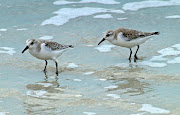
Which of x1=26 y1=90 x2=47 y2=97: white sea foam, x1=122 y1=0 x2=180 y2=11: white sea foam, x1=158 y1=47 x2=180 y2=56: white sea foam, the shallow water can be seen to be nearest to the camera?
the shallow water

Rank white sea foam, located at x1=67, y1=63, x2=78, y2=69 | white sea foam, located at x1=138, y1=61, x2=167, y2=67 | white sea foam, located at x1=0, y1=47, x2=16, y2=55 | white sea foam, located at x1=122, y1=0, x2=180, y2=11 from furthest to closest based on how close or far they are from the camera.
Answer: white sea foam, located at x1=122, y1=0, x2=180, y2=11 < white sea foam, located at x1=0, y1=47, x2=16, y2=55 < white sea foam, located at x1=67, y1=63, x2=78, y2=69 < white sea foam, located at x1=138, y1=61, x2=167, y2=67

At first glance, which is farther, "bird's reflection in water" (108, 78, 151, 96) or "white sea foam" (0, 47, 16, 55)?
"white sea foam" (0, 47, 16, 55)

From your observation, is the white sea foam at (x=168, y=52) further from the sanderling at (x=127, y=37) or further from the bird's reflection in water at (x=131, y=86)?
the bird's reflection in water at (x=131, y=86)

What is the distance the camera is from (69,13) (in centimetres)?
1418

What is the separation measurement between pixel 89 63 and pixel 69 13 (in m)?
4.06

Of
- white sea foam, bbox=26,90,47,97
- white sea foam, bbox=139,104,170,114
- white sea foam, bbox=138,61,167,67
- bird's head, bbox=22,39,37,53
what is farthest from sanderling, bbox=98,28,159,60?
white sea foam, bbox=139,104,170,114

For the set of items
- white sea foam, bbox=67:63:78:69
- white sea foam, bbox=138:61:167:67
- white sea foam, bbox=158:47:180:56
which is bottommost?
white sea foam, bbox=67:63:78:69

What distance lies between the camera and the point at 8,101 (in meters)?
8.15

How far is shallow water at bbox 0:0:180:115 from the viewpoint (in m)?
7.89

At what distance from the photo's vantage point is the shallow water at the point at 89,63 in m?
7.89

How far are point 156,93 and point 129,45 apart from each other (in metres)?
2.85

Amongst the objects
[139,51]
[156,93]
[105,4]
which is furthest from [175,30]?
[156,93]

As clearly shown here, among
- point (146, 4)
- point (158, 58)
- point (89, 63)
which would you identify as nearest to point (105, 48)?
point (89, 63)

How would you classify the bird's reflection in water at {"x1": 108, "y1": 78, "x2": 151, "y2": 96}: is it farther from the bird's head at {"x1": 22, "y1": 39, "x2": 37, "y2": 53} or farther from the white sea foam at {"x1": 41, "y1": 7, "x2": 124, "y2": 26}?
the white sea foam at {"x1": 41, "y1": 7, "x2": 124, "y2": 26}
